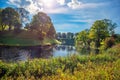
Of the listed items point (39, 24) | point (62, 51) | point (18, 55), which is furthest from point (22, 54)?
point (39, 24)

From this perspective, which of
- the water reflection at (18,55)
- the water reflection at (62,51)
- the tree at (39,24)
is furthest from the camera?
the tree at (39,24)

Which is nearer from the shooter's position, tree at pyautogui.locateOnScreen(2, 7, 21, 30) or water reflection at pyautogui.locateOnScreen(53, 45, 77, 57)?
water reflection at pyautogui.locateOnScreen(53, 45, 77, 57)

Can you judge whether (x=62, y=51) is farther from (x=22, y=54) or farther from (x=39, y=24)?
(x=39, y=24)

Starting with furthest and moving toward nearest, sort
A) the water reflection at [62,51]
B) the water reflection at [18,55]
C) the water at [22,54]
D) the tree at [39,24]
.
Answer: the tree at [39,24]
the water reflection at [62,51]
the water at [22,54]
the water reflection at [18,55]

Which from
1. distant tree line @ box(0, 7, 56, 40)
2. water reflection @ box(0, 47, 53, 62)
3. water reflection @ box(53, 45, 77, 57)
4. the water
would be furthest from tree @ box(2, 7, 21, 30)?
water reflection @ box(0, 47, 53, 62)

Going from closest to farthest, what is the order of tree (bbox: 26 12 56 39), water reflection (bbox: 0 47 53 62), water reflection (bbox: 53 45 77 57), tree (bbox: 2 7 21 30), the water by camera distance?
1. water reflection (bbox: 0 47 53 62)
2. the water
3. water reflection (bbox: 53 45 77 57)
4. tree (bbox: 2 7 21 30)
5. tree (bbox: 26 12 56 39)

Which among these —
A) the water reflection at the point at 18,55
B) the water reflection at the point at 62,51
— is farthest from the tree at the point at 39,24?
the water reflection at the point at 18,55

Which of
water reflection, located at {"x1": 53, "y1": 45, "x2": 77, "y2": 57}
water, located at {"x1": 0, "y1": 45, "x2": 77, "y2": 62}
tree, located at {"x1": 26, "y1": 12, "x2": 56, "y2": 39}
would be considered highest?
tree, located at {"x1": 26, "y1": 12, "x2": 56, "y2": 39}

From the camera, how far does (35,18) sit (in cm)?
8338

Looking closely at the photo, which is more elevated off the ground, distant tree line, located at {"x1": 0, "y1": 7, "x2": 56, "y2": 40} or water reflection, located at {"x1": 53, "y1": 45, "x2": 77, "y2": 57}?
distant tree line, located at {"x1": 0, "y1": 7, "x2": 56, "y2": 40}

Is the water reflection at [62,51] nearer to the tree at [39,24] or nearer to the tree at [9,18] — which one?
the tree at [39,24]

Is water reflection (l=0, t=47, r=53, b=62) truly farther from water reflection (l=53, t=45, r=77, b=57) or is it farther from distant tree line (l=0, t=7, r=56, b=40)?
distant tree line (l=0, t=7, r=56, b=40)

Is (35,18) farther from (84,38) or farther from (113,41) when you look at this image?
(113,41)

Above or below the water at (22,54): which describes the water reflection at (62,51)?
below
